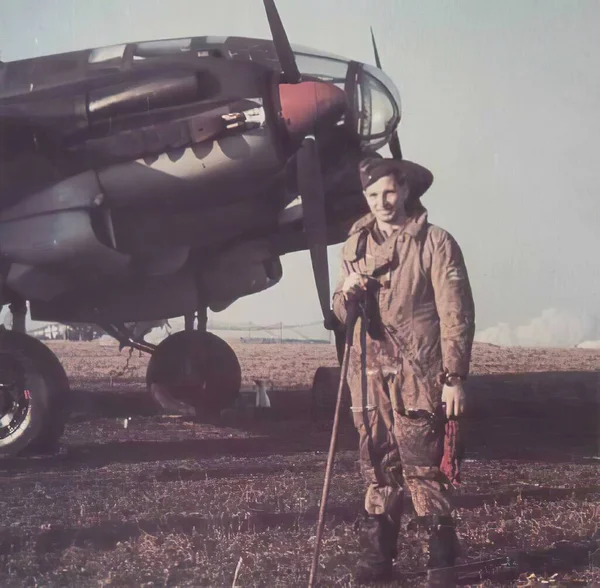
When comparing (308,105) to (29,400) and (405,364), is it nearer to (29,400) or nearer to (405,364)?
(405,364)

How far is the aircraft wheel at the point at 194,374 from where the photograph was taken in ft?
21.0

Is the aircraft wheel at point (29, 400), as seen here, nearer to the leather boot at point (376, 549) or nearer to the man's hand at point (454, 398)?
the leather boot at point (376, 549)

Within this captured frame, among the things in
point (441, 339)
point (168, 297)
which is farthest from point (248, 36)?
point (441, 339)

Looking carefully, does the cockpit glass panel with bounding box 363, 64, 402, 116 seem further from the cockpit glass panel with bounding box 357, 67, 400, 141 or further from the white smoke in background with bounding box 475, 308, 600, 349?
the white smoke in background with bounding box 475, 308, 600, 349

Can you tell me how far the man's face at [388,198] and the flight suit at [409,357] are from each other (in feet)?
0.38

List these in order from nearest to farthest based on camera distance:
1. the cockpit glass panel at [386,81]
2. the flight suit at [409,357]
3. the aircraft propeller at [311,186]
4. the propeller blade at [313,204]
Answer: the flight suit at [409,357] → the aircraft propeller at [311,186] → the propeller blade at [313,204] → the cockpit glass panel at [386,81]

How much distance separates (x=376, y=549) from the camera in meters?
3.64

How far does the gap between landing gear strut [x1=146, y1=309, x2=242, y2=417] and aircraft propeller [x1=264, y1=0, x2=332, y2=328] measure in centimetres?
157

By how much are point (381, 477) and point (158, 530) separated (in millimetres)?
1377

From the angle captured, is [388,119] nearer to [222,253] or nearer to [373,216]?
[373,216]

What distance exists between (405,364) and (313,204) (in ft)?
6.43

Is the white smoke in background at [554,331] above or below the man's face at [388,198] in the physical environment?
below

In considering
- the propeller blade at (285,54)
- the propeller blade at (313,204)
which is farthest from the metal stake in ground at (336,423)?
the propeller blade at (285,54)

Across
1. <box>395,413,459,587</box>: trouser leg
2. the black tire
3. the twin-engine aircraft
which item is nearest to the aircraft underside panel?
the twin-engine aircraft
